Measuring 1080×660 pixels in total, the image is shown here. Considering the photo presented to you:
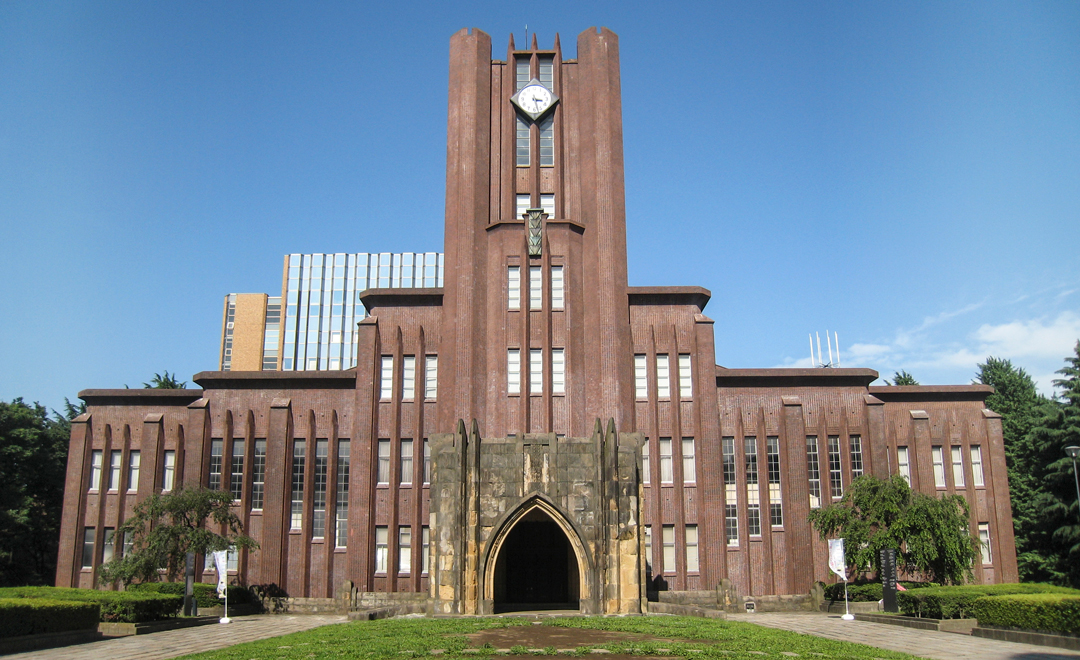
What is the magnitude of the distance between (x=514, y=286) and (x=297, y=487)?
13743mm

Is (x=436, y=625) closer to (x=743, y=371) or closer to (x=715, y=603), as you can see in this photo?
(x=715, y=603)

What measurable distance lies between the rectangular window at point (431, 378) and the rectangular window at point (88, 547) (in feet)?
55.4

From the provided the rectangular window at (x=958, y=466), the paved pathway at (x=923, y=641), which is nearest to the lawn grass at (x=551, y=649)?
the paved pathway at (x=923, y=641)

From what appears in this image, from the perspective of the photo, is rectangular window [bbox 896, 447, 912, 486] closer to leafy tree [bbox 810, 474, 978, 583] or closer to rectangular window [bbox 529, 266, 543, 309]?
leafy tree [bbox 810, 474, 978, 583]

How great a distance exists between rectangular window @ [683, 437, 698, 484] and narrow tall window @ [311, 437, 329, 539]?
16.4 m

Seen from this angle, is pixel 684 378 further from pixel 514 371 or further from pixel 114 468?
pixel 114 468

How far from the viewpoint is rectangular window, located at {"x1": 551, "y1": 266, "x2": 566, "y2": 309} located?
3719cm

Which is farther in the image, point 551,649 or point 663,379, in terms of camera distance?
point 663,379

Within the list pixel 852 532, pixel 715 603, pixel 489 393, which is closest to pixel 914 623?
pixel 852 532

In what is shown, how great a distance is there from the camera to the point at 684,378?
39.2 m

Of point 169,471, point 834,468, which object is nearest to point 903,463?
point 834,468

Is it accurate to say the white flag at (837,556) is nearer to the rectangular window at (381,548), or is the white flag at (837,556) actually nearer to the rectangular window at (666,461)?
the rectangular window at (666,461)

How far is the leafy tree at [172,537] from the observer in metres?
32.2

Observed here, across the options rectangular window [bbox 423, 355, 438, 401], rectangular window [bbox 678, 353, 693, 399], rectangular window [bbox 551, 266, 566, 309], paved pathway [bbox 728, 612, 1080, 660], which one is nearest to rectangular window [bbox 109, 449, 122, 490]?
rectangular window [bbox 423, 355, 438, 401]
